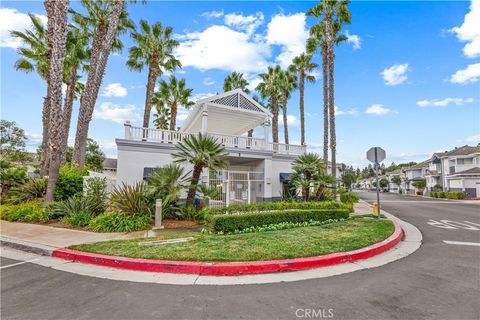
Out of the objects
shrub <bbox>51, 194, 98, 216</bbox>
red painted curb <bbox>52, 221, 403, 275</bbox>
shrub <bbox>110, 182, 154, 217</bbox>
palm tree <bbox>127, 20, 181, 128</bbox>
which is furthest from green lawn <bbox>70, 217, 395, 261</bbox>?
palm tree <bbox>127, 20, 181, 128</bbox>

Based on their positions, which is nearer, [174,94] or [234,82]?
[174,94]

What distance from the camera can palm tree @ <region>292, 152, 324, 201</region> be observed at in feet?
42.9

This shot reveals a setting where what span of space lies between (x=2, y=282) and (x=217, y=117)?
13.3 m

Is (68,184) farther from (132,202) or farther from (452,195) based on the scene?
(452,195)

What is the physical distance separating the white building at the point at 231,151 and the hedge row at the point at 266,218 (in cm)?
451

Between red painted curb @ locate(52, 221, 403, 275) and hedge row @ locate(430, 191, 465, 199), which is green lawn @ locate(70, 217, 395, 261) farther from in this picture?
hedge row @ locate(430, 191, 465, 199)

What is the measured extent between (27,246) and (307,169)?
479 inches

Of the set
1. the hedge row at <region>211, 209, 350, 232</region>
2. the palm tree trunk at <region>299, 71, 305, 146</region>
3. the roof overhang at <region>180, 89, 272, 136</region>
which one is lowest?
the hedge row at <region>211, 209, 350, 232</region>

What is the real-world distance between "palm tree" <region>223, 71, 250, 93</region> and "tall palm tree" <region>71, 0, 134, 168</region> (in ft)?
44.9

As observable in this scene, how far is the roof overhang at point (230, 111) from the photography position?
14.4 m

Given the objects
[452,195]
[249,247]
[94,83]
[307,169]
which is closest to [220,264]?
[249,247]

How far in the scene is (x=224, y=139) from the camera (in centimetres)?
1466

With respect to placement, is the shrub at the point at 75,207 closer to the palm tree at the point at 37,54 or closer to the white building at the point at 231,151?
the white building at the point at 231,151

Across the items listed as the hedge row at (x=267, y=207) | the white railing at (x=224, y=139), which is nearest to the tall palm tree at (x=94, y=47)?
the white railing at (x=224, y=139)
